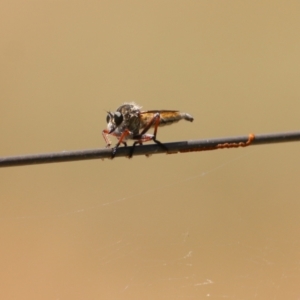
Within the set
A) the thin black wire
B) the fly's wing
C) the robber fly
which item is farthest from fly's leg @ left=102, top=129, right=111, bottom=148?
the thin black wire

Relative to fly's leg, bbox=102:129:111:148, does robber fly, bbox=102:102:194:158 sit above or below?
above

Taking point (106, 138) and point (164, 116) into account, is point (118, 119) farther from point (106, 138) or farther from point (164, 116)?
point (164, 116)

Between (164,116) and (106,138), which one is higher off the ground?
(164,116)

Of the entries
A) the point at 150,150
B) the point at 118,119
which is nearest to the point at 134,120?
the point at 118,119

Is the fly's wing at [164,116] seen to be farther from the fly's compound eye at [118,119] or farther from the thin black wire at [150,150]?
the thin black wire at [150,150]

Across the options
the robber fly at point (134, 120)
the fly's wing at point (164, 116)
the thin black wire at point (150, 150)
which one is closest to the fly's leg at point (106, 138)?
the robber fly at point (134, 120)

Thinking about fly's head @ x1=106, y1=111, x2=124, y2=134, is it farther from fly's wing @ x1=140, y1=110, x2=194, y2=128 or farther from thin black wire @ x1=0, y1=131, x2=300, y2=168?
thin black wire @ x1=0, y1=131, x2=300, y2=168

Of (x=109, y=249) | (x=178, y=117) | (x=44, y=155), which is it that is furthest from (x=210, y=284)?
(x=44, y=155)

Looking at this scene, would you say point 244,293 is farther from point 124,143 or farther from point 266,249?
point 124,143
